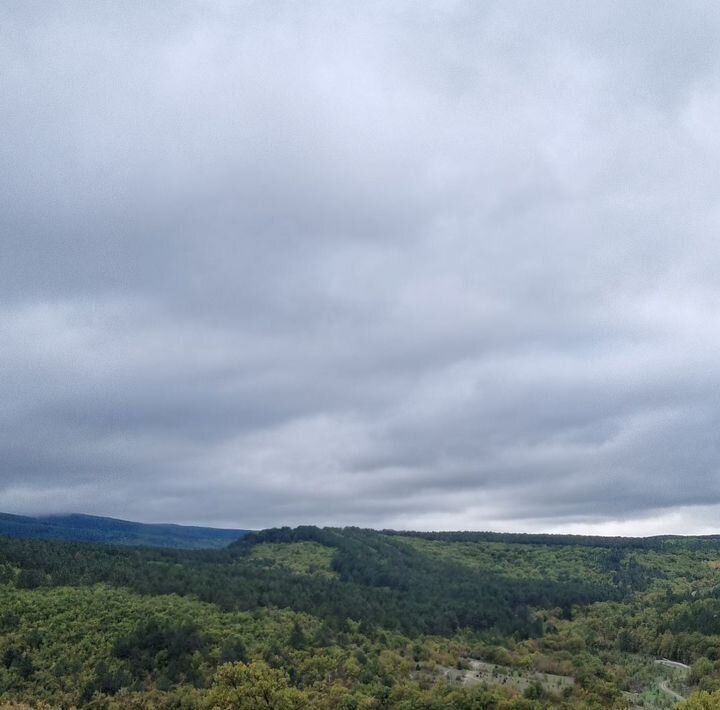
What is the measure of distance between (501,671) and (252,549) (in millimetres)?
98468

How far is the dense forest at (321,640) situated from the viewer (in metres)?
40.8

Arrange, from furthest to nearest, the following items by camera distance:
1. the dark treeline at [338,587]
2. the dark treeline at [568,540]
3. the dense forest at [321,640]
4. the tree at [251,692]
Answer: the dark treeline at [568,540], the dark treeline at [338,587], the dense forest at [321,640], the tree at [251,692]

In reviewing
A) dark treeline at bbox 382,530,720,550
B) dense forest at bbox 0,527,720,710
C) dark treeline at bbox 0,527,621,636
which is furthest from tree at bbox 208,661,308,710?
dark treeline at bbox 382,530,720,550

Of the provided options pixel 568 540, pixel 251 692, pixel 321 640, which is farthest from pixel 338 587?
pixel 568 540

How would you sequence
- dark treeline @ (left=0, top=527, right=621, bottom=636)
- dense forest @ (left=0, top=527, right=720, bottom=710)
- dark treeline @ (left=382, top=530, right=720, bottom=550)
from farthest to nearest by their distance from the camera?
dark treeline @ (left=382, top=530, right=720, bottom=550) → dark treeline @ (left=0, top=527, right=621, bottom=636) → dense forest @ (left=0, top=527, right=720, bottom=710)

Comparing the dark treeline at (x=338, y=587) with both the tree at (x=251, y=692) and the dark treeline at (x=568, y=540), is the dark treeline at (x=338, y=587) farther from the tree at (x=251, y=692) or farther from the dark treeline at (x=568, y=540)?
the dark treeline at (x=568, y=540)


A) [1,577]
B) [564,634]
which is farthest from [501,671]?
[1,577]

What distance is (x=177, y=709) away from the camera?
3859 centimetres

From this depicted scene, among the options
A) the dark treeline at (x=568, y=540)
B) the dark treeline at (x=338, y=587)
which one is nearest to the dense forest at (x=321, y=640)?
the dark treeline at (x=338, y=587)

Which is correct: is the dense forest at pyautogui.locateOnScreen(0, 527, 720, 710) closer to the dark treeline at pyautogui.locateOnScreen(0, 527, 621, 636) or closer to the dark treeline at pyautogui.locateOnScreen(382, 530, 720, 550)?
the dark treeline at pyautogui.locateOnScreen(0, 527, 621, 636)

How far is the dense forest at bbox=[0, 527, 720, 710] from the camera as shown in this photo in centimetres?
4078

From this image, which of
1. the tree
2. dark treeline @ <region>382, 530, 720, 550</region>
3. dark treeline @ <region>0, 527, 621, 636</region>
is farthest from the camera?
dark treeline @ <region>382, 530, 720, 550</region>

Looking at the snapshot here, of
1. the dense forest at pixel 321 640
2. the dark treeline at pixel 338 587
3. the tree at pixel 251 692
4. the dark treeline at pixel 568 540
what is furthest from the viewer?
the dark treeline at pixel 568 540

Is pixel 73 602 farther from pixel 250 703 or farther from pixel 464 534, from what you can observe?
pixel 464 534
